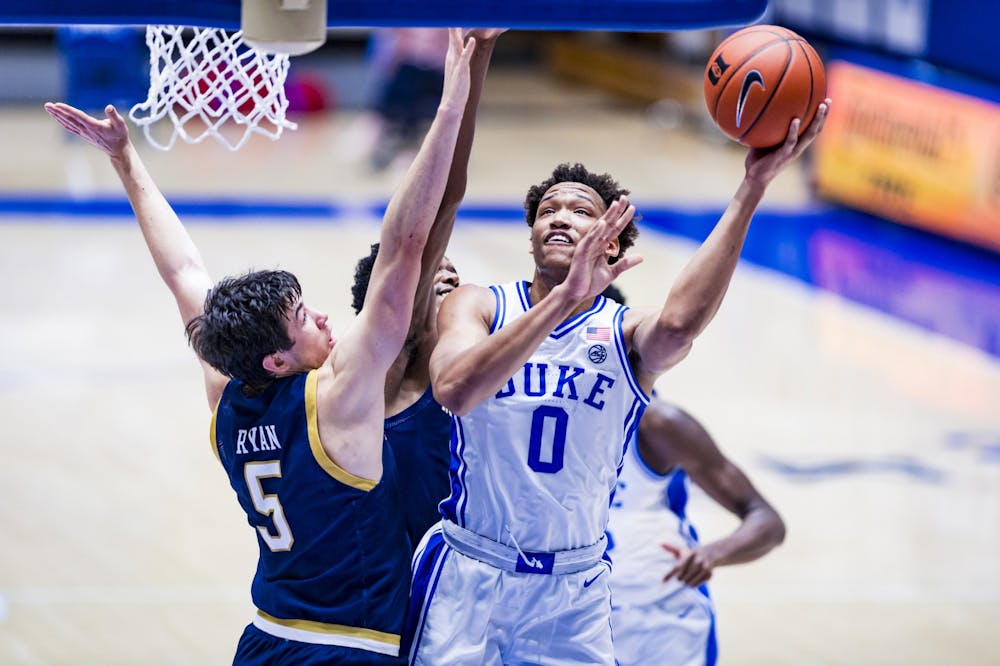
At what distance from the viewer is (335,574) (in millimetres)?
3293

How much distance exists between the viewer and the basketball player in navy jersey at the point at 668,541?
408cm

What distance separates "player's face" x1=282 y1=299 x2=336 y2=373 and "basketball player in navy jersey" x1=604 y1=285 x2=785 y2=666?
997 mm

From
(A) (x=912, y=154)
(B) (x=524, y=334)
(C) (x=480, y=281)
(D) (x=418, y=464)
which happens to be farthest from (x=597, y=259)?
(A) (x=912, y=154)

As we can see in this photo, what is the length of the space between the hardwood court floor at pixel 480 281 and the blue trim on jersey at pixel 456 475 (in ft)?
7.67

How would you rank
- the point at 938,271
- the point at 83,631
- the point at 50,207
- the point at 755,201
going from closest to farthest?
the point at 755,201 < the point at 83,631 < the point at 938,271 < the point at 50,207

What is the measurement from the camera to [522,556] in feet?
11.2

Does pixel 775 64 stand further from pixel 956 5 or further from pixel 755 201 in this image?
pixel 956 5

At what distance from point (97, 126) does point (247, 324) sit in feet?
2.50

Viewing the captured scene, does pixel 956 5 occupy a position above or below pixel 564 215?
above

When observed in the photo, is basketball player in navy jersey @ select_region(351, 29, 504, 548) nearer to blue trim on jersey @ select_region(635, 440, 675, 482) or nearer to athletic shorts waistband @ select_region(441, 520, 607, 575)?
athletic shorts waistband @ select_region(441, 520, 607, 575)

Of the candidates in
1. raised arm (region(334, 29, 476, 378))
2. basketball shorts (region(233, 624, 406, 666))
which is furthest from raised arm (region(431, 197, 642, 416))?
basketball shorts (region(233, 624, 406, 666))

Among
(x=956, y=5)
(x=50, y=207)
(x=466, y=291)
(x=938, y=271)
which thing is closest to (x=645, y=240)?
(x=938, y=271)

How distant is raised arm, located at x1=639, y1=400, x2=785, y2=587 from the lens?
4.09 meters

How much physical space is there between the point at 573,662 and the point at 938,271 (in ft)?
29.6
